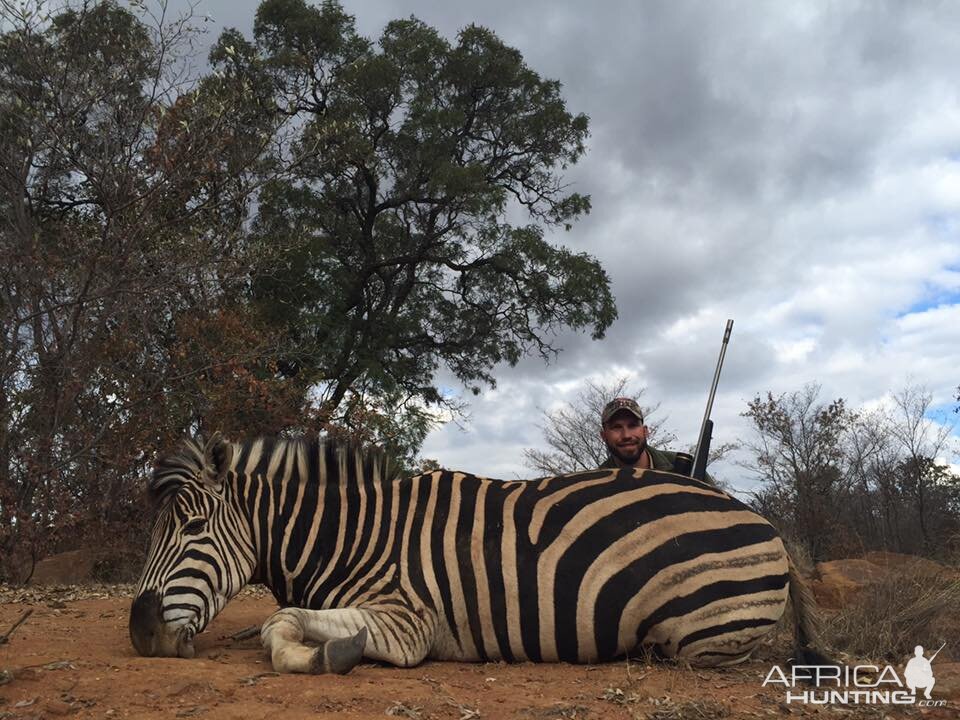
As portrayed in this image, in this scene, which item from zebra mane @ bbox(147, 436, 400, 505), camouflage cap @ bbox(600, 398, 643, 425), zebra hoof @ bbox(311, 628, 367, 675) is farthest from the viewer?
camouflage cap @ bbox(600, 398, 643, 425)

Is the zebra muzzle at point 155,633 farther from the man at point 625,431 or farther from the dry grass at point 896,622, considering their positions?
the dry grass at point 896,622

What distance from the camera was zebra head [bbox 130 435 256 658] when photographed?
3.25m

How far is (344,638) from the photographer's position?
9.92 feet

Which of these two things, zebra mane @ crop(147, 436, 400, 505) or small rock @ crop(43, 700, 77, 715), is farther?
zebra mane @ crop(147, 436, 400, 505)

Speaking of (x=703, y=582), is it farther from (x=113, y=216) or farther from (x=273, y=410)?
(x=273, y=410)

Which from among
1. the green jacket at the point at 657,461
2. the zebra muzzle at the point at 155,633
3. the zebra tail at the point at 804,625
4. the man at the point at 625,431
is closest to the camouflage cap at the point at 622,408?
the man at the point at 625,431

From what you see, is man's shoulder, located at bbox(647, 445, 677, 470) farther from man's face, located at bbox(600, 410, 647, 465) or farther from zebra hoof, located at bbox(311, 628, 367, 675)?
zebra hoof, located at bbox(311, 628, 367, 675)

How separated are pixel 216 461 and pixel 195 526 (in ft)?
1.04

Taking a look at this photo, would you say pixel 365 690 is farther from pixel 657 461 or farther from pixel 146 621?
pixel 657 461

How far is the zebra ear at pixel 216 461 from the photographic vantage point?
142 inches

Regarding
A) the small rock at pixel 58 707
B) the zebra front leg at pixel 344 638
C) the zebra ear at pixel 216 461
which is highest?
the zebra ear at pixel 216 461

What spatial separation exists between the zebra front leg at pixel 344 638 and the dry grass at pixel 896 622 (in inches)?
96.5

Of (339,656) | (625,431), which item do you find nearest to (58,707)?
(339,656)

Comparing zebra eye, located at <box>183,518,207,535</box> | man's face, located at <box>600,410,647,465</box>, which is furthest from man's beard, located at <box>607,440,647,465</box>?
zebra eye, located at <box>183,518,207,535</box>
